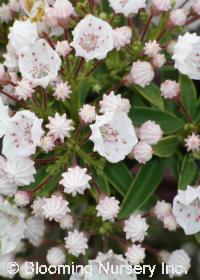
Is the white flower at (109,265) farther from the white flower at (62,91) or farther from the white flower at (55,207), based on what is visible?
the white flower at (62,91)

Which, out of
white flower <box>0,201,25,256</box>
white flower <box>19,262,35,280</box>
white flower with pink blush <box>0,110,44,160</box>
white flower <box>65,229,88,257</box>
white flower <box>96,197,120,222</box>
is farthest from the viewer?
white flower <box>19,262,35,280</box>

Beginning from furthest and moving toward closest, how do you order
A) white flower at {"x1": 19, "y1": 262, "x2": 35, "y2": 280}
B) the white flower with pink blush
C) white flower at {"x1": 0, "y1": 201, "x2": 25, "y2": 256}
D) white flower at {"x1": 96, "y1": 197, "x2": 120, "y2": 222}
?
1. white flower at {"x1": 19, "y1": 262, "x2": 35, "y2": 280}
2. white flower at {"x1": 0, "y1": 201, "x2": 25, "y2": 256}
3. white flower at {"x1": 96, "y1": 197, "x2": 120, "y2": 222}
4. the white flower with pink blush

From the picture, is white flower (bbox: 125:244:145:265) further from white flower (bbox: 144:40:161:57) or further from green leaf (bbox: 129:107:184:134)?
white flower (bbox: 144:40:161:57)

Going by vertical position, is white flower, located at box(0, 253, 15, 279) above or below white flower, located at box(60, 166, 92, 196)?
below

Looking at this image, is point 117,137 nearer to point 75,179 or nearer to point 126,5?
point 75,179

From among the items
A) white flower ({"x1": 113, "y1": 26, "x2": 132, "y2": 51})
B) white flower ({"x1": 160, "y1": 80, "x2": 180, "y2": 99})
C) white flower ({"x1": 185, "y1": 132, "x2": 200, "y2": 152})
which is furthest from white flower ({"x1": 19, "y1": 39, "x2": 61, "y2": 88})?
white flower ({"x1": 185, "y1": 132, "x2": 200, "y2": 152})

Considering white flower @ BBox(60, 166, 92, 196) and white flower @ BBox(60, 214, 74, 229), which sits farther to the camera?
white flower @ BBox(60, 214, 74, 229)

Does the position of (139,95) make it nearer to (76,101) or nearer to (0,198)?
(76,101)
